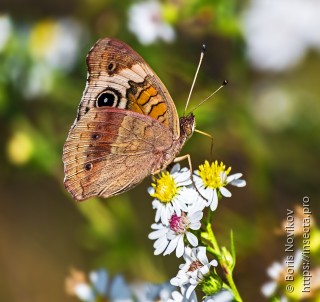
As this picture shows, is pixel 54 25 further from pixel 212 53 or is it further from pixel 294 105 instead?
pixel 294 105

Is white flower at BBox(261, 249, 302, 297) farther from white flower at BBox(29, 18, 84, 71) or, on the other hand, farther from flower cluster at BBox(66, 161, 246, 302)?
white flower at BBox(29, 18, 84, 71)

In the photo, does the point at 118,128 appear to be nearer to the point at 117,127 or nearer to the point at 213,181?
the point at 117,127

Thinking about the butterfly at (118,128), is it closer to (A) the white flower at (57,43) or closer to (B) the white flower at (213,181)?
(B) the white flower at (213,181)

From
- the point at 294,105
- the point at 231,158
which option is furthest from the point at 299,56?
the point at 231,158

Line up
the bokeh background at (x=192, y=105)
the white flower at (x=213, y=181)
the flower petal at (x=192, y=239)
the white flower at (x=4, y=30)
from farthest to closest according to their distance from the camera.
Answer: the white flower at (x=4, y=30) → the bokeh background at (x=192, y=105) → the white flower at (x=213, y=181) → the flower petal at (x=192, y=239)

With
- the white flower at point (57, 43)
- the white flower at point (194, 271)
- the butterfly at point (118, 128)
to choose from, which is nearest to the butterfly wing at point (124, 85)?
the butterfly at point (118, 128)

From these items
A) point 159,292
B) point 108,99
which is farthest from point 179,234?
point 108,99
